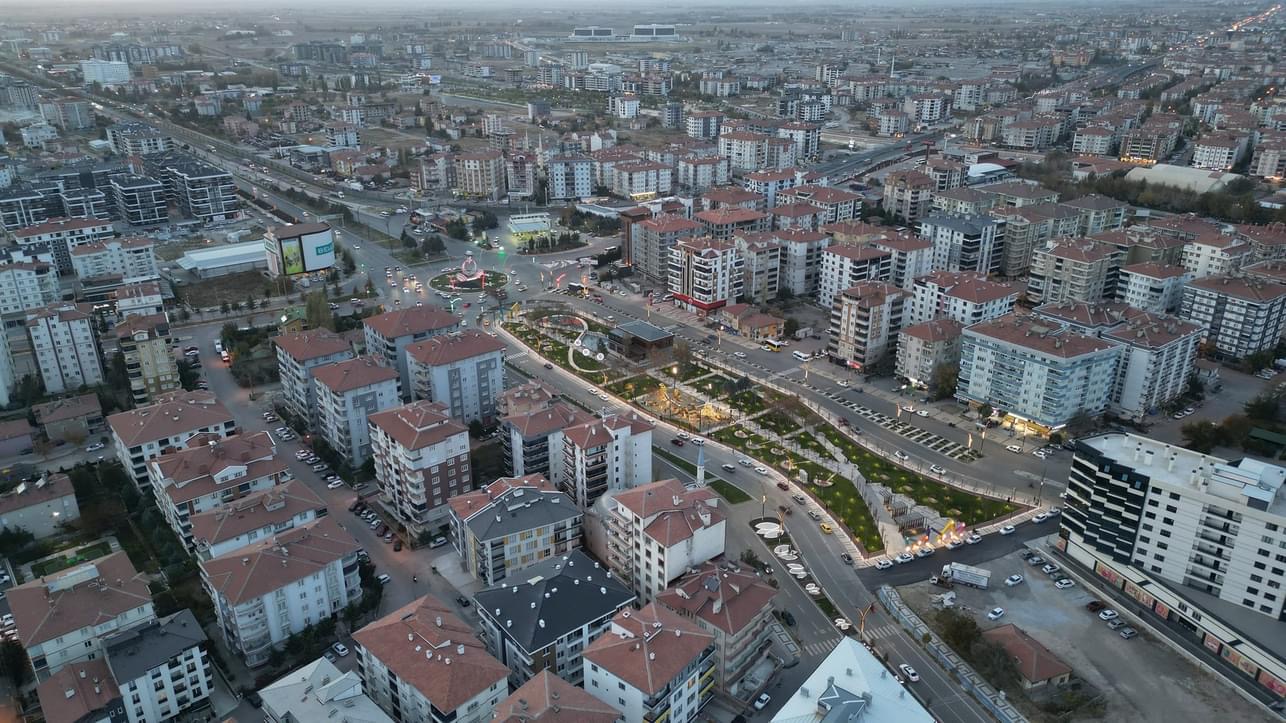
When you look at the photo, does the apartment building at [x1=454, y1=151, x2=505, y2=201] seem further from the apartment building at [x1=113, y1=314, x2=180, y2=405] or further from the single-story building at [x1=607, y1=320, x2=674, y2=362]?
the apartment building at [x1=113, y1=314, x2=180, y2=405]

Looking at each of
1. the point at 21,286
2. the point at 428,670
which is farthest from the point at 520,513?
the point at 21,286

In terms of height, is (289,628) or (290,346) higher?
(290,346)

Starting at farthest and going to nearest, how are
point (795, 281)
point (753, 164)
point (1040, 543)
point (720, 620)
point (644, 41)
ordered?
point (644, 41)
point (753, 164)
point (795, 281)
point (1040, 543)
point (720, 620)

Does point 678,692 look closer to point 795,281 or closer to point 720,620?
point 720,620

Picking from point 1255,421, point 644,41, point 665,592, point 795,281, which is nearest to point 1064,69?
point 644,41

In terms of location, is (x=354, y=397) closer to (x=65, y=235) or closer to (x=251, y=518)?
(x=251, y=518)

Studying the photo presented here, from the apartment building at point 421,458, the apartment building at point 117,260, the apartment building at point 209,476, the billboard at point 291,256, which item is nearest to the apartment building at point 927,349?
the apartment building at point 421,458
